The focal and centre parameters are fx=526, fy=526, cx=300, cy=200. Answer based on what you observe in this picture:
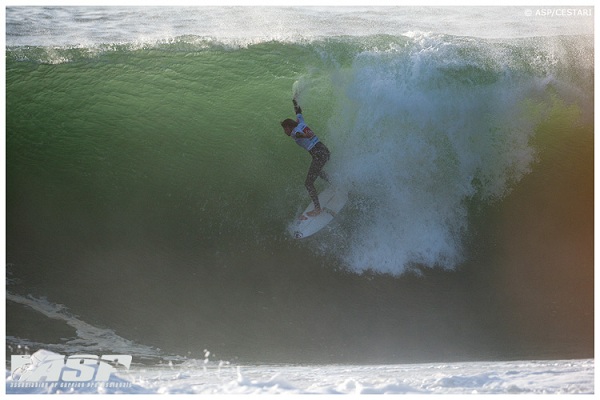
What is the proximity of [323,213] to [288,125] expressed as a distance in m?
0.88

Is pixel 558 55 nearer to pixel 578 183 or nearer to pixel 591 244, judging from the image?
pixel 578 183

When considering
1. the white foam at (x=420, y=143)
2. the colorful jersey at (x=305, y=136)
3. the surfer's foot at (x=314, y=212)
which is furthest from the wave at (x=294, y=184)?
the colorful jersey at (x=305, y=136)

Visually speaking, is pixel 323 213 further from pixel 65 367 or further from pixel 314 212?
pixel 65 367

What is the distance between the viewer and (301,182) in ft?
16.5

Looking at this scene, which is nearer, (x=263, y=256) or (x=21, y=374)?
(x=21, y=374)

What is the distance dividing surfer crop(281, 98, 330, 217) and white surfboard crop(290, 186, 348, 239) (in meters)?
0.05

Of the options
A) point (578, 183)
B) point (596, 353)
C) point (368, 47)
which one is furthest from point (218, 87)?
point (596, 353)

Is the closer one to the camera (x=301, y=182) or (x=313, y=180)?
(x=313, y=180)

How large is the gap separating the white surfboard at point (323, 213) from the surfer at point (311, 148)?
5 cm

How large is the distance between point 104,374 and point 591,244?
15.2ft

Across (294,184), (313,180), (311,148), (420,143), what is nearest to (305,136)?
(311,148)

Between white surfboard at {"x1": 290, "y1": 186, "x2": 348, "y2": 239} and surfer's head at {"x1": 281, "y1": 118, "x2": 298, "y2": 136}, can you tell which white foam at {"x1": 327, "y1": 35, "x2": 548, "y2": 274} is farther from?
surfer's head at {"x1": 281, "y1": 118, "x2": 298, "y2": 136}

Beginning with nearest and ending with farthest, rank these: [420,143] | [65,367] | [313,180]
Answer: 1. [65,367]
2. [313,180]
3. [420,143]

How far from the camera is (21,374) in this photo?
15.2 feet
